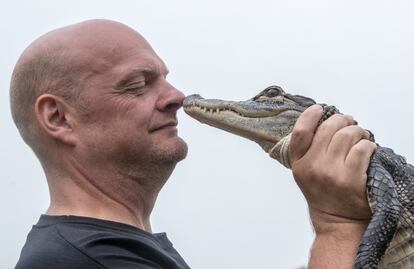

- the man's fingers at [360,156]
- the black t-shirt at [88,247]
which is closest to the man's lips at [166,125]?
the black t-shirt at [88,247]

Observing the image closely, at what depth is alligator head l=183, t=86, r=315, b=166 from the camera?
15.0ft

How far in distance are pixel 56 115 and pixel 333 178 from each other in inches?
52.9

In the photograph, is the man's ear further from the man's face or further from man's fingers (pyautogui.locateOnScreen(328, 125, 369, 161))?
man's fingers (pyautogui.locateOnScreen(328, 125, 369, 161))

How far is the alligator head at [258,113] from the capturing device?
180 inches

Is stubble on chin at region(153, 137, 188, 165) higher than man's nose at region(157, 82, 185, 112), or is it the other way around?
man's nose at region(157, 82, 185, 112)

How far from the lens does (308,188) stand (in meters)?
3.80

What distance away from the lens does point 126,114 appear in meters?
4.08

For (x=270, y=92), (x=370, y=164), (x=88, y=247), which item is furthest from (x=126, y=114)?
(x=370, y=164)

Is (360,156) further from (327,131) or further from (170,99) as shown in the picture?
(170,99)

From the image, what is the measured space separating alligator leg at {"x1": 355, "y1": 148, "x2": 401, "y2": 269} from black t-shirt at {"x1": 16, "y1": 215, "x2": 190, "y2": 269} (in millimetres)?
830

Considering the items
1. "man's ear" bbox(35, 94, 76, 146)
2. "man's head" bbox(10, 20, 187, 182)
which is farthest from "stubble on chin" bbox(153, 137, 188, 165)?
"man's ear" bbox(35, 94, 76, 146)

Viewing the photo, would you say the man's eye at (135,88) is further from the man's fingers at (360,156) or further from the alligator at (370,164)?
the man's fingers at (360,156)

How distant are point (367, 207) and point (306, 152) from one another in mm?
375

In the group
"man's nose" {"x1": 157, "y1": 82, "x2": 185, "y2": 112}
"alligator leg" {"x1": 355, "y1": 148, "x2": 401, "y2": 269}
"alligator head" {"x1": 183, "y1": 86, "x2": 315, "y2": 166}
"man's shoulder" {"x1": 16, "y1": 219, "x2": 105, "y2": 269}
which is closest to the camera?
"man's shoulder" {"x1": 16, "y1": 219, "x2": 105, "y2": 269}
